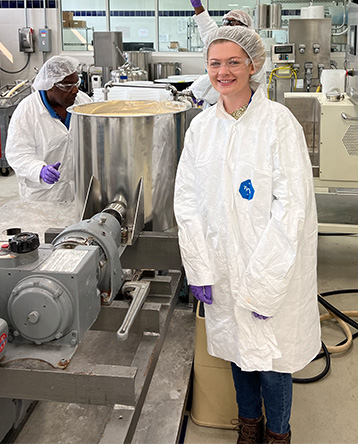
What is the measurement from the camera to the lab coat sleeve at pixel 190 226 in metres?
1.48

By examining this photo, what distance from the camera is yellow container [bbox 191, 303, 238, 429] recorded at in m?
1.73

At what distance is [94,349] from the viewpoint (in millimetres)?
1974

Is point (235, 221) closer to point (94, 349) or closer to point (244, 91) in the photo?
point (244, 91)

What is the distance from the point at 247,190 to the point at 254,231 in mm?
108

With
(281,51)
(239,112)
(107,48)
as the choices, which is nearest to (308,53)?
(281,51)

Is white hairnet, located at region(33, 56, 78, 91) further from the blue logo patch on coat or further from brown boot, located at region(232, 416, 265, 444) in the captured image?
brown boot, located at region(232, 416, 265, 444)

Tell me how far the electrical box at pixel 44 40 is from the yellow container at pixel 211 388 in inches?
217

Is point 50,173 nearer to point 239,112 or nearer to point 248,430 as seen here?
point 239,112

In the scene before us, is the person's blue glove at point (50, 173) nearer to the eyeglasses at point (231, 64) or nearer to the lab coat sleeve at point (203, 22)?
the eyeglasses at point (231, 64)

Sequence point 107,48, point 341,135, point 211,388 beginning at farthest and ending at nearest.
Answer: point 107,48 < point 341,135 < point 211,388

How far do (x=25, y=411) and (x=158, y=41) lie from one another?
563 cm

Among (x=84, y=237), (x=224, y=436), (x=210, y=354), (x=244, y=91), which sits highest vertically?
(x=244, y=91)

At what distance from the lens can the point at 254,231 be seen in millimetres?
1408

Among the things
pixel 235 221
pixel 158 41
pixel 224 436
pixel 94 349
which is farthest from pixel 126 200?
pixel 158 41
